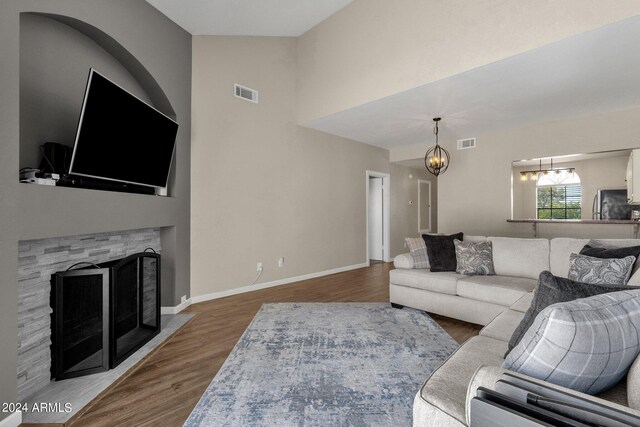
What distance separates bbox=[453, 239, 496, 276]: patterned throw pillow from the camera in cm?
323

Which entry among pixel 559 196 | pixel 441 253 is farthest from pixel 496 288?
pixel 559 196

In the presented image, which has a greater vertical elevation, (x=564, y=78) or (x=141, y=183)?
(x=564, y=78)

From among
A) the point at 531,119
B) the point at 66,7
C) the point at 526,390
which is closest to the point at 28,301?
the point at 66,7

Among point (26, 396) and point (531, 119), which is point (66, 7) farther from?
point (531, 119)

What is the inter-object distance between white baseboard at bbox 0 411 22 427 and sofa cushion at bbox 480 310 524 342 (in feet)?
8.51

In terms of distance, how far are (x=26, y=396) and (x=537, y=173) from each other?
6.88 m

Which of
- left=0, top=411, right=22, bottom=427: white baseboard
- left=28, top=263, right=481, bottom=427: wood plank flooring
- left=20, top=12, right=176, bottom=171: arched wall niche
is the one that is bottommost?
left=28, top=263, right=481, bottom=427: wood plank flooring

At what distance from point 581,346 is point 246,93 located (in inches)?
176

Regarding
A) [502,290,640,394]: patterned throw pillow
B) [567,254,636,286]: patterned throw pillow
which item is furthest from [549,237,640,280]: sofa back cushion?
[502,290,640,394]: patterned throw pillow

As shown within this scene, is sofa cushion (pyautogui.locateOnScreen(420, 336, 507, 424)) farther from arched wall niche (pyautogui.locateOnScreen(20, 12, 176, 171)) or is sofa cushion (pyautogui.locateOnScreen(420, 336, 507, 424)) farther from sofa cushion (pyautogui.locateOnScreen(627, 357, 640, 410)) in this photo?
arched wall niche (pyautogui.locateOnScreen(20, 12, 176, 171))

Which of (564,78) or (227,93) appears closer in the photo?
(564,78)

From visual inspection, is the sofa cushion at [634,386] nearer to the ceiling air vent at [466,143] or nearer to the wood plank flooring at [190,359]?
the wood plank flooring at [190,359]

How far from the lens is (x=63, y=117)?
238 cm

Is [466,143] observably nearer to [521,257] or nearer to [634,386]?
[521,257]
